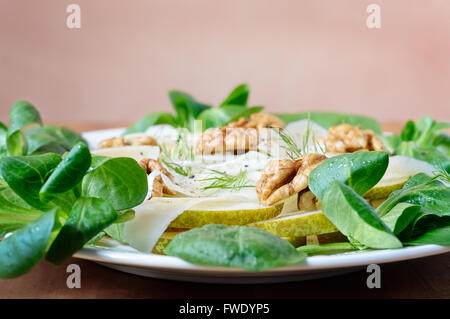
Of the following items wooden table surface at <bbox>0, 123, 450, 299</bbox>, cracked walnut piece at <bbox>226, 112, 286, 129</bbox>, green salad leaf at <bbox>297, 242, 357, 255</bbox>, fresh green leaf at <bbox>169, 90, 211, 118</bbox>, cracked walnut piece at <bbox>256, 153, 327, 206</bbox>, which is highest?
fresh green leaf at <bbox>169, 90, 211, 118</bbox>

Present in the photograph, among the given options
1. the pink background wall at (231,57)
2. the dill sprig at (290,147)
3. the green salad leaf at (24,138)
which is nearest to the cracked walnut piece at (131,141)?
the green salad leaf at (24,138)

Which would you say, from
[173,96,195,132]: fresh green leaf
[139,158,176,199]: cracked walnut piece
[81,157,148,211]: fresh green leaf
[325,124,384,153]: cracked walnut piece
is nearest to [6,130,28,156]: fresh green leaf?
[139,158,176,199]: cracked walnut piece

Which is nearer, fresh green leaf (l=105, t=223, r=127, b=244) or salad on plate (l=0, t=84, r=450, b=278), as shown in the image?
salad on plate (l=0, t=84, r=450, b=278)

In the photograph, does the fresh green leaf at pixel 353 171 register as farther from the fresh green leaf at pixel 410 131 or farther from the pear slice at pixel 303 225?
the fresh green leaf at pixel 410 131

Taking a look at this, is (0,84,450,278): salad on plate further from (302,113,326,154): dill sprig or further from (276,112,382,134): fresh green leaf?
(276,112,382,134): fresh green leaf

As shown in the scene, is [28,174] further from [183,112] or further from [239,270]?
[183,112]

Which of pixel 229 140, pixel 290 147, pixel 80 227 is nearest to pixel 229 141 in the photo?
pixel 229 140

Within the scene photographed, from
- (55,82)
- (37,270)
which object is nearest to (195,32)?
(55,82)

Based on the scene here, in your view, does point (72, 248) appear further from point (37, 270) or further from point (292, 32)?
point (292, 32)
